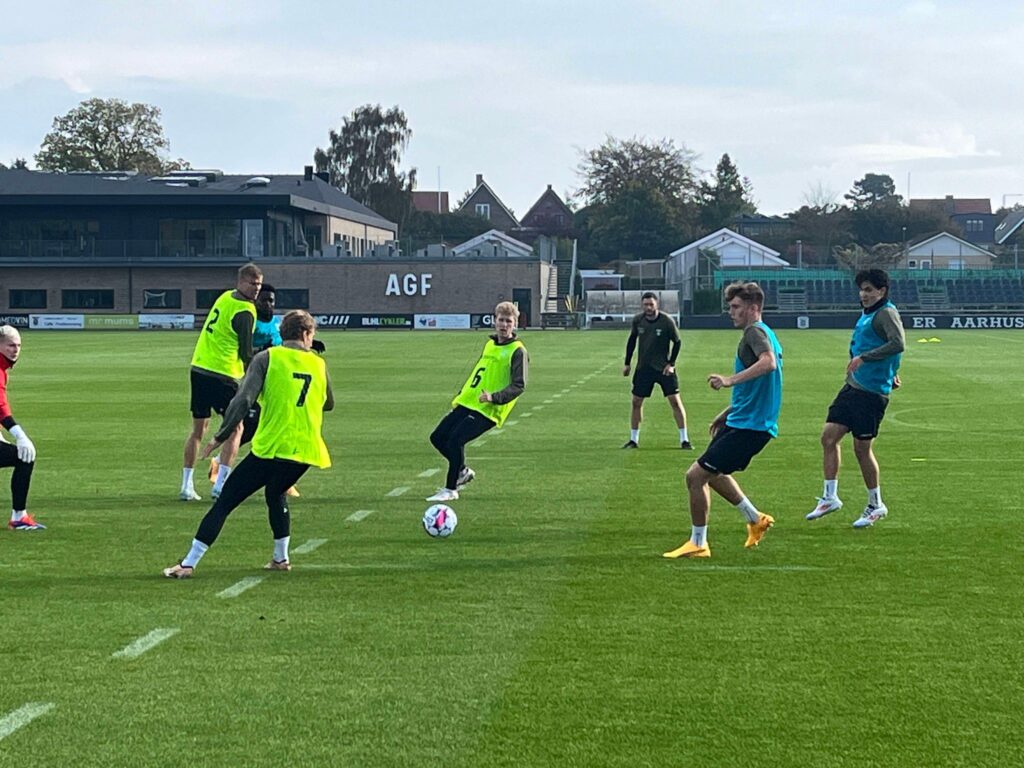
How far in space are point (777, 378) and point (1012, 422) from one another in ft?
39.0

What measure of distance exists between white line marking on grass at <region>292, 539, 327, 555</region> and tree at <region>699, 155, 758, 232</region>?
118 m

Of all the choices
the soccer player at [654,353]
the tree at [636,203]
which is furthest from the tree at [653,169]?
the soccer player at [654,353]

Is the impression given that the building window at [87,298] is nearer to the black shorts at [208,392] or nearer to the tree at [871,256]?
the tree at [871,256]

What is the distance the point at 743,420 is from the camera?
10078 mm

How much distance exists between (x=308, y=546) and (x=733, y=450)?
2.96 m

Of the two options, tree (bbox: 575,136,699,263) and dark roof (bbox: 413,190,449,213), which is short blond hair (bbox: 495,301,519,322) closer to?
tree (bbox: 575,136,699,263)

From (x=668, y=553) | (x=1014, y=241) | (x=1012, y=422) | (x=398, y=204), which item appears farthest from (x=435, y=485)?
(x=1014, y=241)

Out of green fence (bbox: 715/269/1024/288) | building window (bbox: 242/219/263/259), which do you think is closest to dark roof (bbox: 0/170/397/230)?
building window (bbox: 242/219/263/259)

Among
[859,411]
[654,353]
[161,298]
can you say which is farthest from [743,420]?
[161,298]

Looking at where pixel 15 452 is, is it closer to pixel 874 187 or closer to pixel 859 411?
pixel 859 411

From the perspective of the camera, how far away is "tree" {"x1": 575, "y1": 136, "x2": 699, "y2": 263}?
393 feet

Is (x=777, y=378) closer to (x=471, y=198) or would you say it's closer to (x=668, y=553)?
(x=668, y=553)

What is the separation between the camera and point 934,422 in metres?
21.0

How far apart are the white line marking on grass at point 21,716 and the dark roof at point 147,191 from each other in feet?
254
